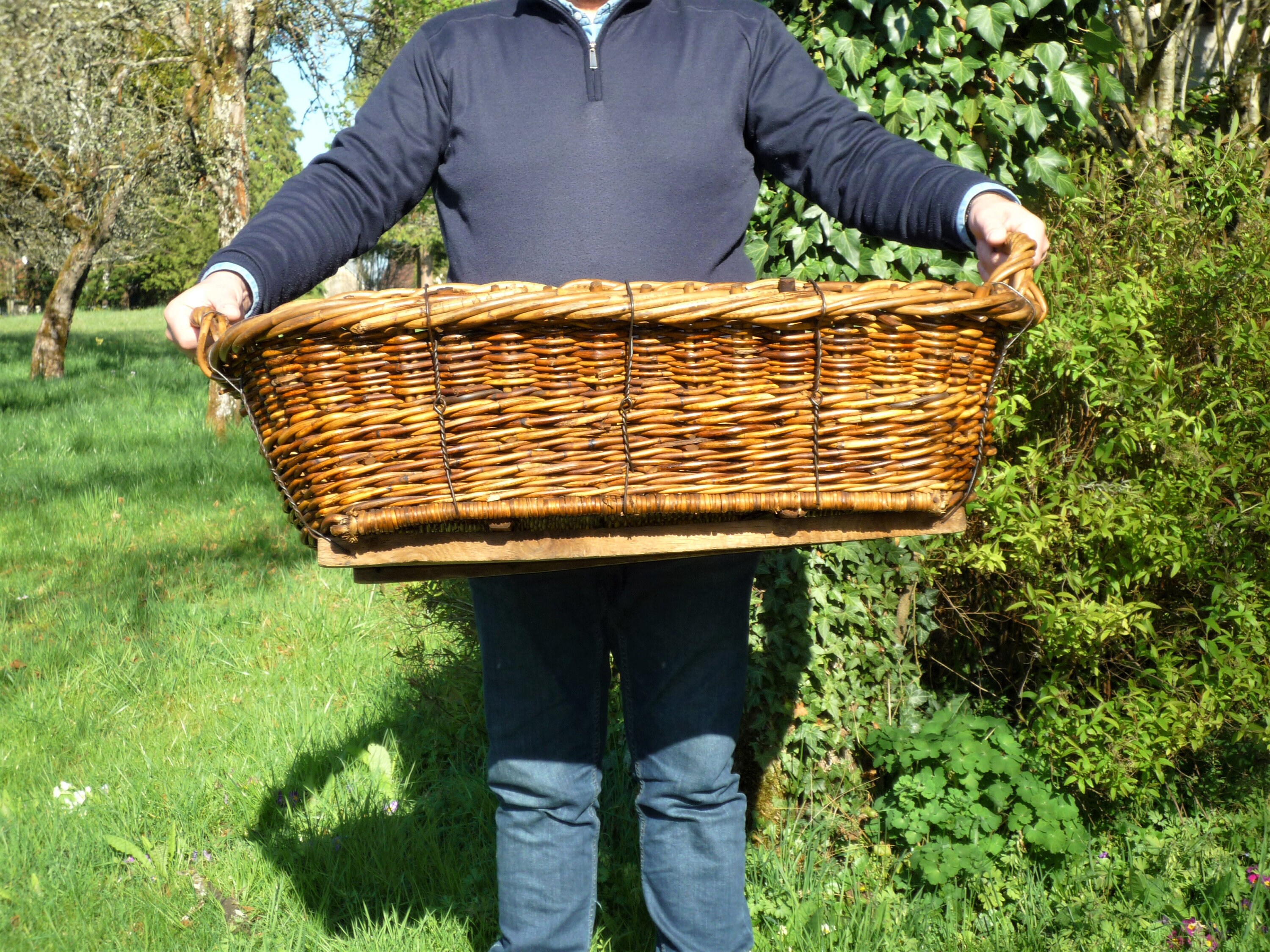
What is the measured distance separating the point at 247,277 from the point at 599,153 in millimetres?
561

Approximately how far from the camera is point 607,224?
5.27 ft

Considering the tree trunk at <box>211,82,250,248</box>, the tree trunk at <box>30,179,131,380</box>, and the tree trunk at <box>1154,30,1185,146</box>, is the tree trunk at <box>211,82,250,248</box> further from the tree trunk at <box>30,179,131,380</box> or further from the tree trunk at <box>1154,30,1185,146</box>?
the tree trunk at <box>1154,30,1185,146</box>

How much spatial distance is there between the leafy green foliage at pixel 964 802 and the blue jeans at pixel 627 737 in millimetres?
792

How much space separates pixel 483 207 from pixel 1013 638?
2.03m

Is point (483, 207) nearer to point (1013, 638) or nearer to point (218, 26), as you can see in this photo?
point (1013, 638)

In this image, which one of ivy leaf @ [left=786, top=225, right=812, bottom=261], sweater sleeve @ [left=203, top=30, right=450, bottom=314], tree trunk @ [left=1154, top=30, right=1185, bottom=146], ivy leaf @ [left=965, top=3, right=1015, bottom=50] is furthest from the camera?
tree trunk @ [left=1154, top=30, right=1185, bottom=146]

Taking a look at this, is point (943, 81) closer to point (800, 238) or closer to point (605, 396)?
point (800, 238)

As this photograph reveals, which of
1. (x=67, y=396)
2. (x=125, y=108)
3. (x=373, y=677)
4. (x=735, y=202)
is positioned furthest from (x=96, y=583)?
(x=125, y=108)

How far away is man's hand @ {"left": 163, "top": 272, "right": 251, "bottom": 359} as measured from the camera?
130cm

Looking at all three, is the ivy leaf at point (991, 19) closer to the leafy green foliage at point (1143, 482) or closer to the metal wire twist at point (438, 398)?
the leafy green foliage at point (1143, 482)

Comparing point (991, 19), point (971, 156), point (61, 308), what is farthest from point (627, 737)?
point (61, 308)

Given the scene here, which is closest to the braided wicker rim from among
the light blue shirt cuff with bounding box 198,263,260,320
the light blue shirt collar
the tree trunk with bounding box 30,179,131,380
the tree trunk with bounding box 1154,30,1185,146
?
the light blue shirt cuff with bounding box 198,263,260,320

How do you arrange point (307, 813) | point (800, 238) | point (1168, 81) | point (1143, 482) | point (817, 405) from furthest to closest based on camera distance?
1. point (1168, 81)
2. point (307, 813)
3. point (800, 238)
4. point (1143, 482)
5. point (817, 405)

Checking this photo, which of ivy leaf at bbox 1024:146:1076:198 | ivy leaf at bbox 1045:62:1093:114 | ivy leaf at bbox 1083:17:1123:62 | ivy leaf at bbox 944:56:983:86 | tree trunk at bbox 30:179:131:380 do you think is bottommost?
tree trunk at bbox 30:179:131:380
